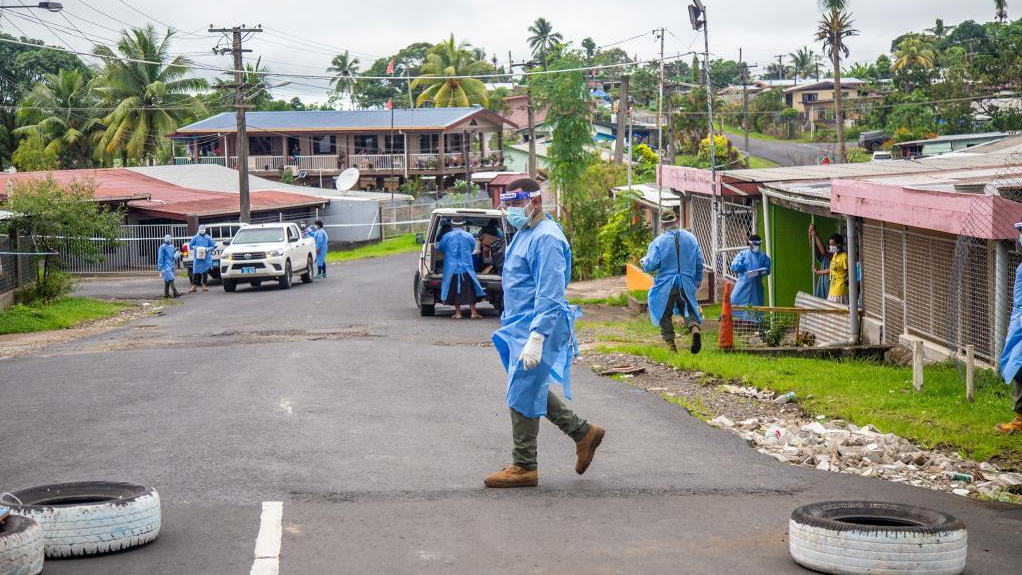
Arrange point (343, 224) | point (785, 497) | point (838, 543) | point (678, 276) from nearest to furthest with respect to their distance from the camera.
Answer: point (838, 543) < point (785, 497) < point (678, 276) < point (343, 224)

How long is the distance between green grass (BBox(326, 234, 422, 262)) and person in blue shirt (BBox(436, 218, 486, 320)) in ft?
83.5

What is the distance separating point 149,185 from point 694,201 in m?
29.0

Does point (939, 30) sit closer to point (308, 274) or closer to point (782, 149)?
point (782, 149)

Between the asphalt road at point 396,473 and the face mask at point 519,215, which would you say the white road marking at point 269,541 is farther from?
the face mask at point 519,215

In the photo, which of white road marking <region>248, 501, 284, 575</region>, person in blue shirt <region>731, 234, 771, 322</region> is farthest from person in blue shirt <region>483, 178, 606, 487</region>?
person in blue shirt <region>731, 234, 771, 322</region>

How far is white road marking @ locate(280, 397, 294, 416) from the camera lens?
33.3 ft

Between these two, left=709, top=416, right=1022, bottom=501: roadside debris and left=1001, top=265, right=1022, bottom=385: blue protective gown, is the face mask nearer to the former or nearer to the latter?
left=709, top=416, right=1022, bottom=501: roadside debris

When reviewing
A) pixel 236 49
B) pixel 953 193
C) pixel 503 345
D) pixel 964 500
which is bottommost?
pixel 964 500

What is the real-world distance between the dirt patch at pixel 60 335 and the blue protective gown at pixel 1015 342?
13712 millimetres

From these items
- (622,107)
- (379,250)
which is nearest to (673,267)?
(622,107)

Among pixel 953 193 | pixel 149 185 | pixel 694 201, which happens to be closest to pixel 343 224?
pixel 149 185

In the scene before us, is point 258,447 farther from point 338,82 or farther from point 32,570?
point 338,82

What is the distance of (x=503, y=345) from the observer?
754 cm

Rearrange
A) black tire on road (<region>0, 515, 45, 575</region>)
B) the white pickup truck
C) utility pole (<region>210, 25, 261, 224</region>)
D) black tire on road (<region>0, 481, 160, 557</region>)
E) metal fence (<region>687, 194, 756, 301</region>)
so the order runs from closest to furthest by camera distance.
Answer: black tire on road (<region>0, 515, 45, 575</region>) < black tire on road (<region>0, 481, 160, 557</region>) < metal fence (<region>687, 194, 756, 301</region>) < the white pickup truck < utility pole (<region>210, 25, 261, 224</region>)
